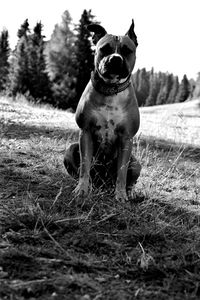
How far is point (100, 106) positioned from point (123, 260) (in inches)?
65.8

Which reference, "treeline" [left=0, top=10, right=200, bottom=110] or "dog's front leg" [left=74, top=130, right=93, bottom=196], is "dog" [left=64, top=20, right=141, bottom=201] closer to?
"dog's front leg" [left=74, top=130, right=93, bottom=196]

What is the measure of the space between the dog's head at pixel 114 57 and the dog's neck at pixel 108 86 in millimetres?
62

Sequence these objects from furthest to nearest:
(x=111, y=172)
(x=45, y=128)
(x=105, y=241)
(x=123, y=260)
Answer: (x=45, y=128)
(x=111, y=172)
(x=105, y=241)
(x=123, y=260)

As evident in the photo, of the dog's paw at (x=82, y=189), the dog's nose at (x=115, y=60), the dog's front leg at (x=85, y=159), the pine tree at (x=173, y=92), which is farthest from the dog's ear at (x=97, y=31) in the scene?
the pine tree at (x=173, y=92)

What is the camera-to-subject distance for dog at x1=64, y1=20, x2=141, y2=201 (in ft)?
11.6

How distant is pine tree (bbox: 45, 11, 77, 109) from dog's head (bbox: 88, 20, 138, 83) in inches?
1099

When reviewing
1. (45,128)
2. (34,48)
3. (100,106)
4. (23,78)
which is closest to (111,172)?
(100,106)

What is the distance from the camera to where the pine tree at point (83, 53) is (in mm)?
31297

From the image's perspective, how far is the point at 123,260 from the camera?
242 centimetres

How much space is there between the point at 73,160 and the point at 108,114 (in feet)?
2.37

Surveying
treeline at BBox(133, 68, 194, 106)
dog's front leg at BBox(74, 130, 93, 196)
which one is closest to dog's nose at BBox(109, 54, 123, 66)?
dog's front leg at BBox(74, 130, 93, 196)

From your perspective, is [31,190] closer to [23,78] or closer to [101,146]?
[101,146]

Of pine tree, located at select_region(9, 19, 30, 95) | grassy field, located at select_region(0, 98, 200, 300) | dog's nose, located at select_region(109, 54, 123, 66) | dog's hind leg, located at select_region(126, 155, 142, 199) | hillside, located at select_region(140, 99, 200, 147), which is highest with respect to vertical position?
pine tree, located at select_region(9, 19, 30, 95)

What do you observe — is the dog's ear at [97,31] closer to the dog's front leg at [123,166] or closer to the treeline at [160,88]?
the dog's front leg at [123,166]
